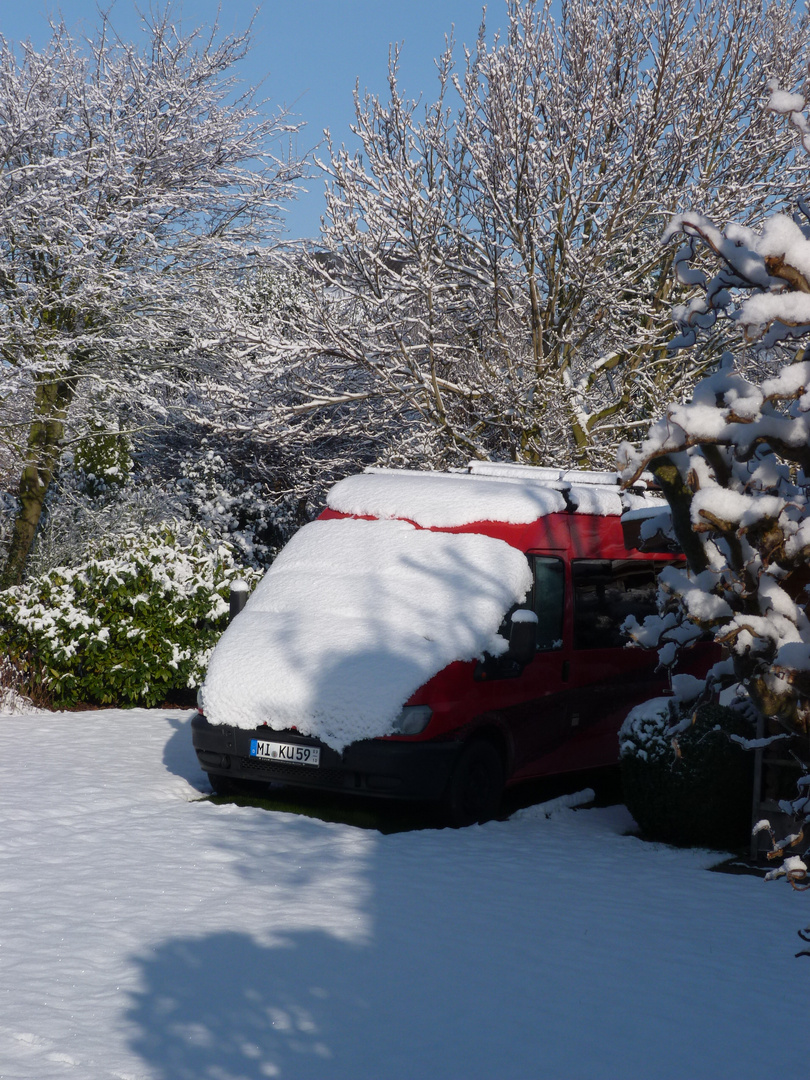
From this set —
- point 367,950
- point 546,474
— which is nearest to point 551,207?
point 546,474

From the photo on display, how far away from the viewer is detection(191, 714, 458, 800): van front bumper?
264 inches

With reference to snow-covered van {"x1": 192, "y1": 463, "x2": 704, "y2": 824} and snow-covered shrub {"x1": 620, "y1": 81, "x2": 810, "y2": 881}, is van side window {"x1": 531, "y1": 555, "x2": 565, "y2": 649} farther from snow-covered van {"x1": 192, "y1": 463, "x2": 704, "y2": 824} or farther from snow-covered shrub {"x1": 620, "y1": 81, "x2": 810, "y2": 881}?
snow-covered shrub {"x1": 620, "y1": 81, "x2": 810, "y2": 881}

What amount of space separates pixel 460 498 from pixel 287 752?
2.26 metres

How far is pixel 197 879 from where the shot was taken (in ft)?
18.5

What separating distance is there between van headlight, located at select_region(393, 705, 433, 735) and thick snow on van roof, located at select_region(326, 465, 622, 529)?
163 centimetres

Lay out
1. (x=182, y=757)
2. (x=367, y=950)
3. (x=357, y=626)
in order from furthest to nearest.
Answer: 1. (x=182, y=757)
2. (x=357, y=626)
3. (x=367, y=950)

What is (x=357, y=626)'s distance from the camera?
7.38 m

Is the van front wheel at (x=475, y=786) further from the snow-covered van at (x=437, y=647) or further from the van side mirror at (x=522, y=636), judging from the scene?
the van side mirror at (x=522, y=636)

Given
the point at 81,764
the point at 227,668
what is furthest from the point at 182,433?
the point at 227,668

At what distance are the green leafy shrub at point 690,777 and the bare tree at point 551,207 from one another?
6.14 m

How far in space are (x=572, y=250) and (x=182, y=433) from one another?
7284 millimetres

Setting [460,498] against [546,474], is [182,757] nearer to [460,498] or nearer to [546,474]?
[460,498]

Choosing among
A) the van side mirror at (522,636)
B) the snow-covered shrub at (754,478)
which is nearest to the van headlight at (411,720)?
the van side mirror at (522,636)

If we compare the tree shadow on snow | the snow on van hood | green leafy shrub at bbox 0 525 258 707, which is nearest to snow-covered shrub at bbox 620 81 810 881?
the snow on van hood
